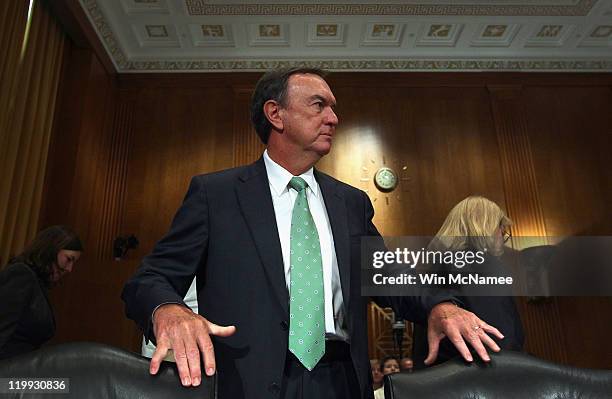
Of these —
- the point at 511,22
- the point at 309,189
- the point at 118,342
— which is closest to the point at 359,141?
the point at 511,22

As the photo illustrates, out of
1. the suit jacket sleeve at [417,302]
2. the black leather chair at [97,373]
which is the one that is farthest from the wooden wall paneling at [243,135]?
the black leather chair at [97,373]

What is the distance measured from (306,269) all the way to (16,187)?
429 cm

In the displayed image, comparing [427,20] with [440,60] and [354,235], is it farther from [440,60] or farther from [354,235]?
[354,235]

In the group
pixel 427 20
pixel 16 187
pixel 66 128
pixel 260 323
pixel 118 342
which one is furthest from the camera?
pixel 427 20

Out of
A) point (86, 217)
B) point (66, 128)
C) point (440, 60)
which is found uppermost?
point (440, 60)

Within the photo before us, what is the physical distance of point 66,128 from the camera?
217 inches

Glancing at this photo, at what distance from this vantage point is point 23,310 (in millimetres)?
2248

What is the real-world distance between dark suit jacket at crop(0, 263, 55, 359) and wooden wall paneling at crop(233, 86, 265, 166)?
3.97 meters

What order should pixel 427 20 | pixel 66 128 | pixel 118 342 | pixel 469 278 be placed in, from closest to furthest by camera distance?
pixel 469 278 < pixel 118 342 < pixel 66 128 < pixel 427 20

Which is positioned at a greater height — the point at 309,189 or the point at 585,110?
the point at 585,110

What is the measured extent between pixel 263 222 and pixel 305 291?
235mm

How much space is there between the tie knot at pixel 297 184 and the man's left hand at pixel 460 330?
54 cm

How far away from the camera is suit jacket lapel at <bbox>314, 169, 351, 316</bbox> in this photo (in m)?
1.40

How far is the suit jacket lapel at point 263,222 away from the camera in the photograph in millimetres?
1319
